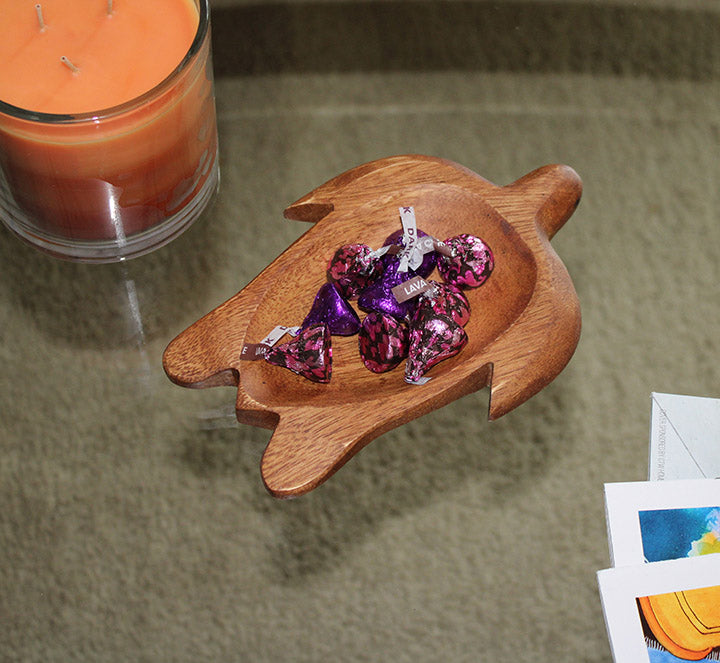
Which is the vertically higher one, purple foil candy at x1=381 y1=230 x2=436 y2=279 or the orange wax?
→ the orange wax

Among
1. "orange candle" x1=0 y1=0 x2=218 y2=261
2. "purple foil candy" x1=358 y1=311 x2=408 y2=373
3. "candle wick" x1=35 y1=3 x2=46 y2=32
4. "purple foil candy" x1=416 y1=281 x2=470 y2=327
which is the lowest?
"purple foil candy" x1=358 y1=311 x2=408 y2=373

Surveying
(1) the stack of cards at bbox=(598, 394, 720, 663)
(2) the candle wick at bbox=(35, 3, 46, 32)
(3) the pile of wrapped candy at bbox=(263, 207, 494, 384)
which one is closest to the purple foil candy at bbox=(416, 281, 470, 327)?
(3) the pile of wrapped candy at bbox=(263, 207, 494, 384)

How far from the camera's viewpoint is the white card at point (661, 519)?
0.75 meters

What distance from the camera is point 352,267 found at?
721 mm

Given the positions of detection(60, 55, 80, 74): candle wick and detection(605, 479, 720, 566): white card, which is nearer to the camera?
detection(60, 55, 80, 74): candle wick

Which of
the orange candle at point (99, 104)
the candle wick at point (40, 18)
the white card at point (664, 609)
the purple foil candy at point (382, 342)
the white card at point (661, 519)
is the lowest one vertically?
the white card at point (664, 609)

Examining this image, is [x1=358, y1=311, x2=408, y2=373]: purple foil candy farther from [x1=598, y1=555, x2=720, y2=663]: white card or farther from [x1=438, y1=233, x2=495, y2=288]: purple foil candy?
[x1=598, y1=555, x2=720, y2=663]: white card

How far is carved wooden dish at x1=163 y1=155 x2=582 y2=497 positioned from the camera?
0.65 metres

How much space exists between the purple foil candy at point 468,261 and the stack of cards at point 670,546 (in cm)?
21

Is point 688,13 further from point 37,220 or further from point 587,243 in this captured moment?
point 37,220

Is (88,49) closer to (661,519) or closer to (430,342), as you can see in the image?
(430,342)

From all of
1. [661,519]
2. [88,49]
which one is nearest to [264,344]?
[88,49]

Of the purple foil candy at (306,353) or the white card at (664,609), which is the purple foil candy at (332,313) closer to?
the purple foil candy at (306,353)

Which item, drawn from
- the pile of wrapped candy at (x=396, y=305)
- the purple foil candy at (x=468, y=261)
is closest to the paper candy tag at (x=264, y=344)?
the pile of wrapped candy at (x=396, y=305)
